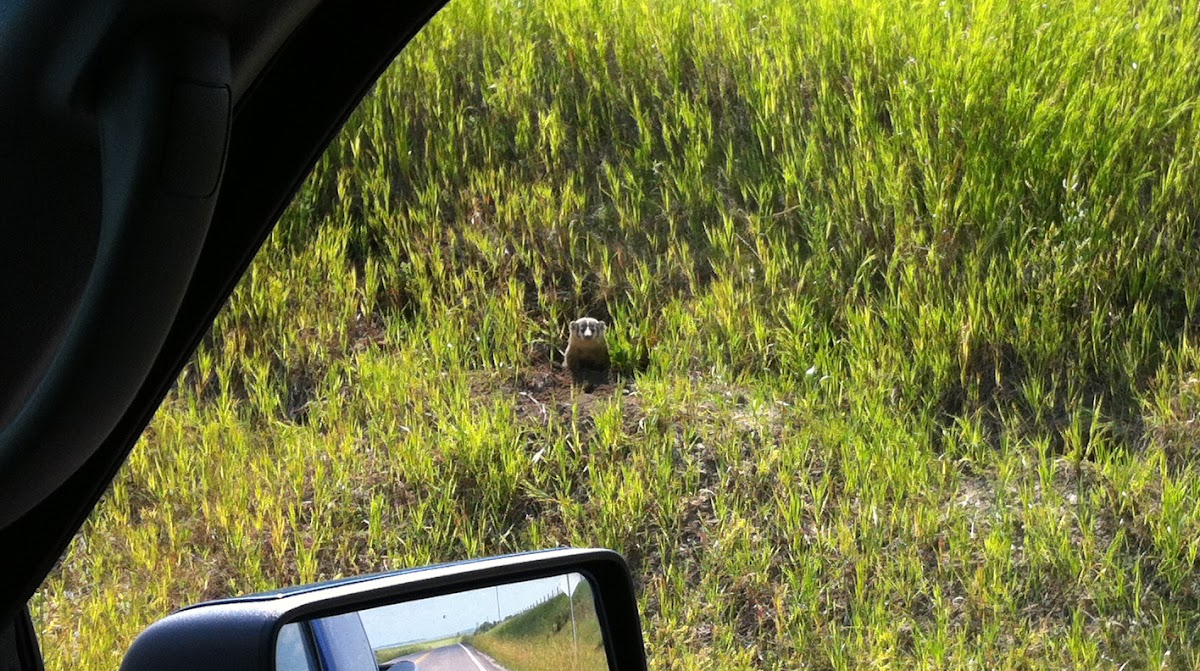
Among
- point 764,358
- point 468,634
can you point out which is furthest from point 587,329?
point 468,634

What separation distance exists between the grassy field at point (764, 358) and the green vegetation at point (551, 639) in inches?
121

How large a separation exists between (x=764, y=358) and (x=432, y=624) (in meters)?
4.11

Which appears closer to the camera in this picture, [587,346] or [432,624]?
[432,624]

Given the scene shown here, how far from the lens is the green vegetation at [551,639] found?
139 centimetres

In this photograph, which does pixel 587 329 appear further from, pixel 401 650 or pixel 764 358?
pixel 401 650

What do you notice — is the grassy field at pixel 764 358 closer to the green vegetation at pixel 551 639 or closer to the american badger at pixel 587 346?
the american badger at pixel 587 346

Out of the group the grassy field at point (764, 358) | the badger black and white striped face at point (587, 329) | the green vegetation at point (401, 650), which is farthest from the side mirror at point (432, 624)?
the badger black and white striped face at point (587, 329)

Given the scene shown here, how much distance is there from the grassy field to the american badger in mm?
130

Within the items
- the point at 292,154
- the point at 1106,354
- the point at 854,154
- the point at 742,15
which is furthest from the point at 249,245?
the point at 742,15

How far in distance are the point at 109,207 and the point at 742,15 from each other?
21.0ft

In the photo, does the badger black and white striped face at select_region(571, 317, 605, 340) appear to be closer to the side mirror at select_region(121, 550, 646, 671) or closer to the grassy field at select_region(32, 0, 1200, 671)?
the grassy field at select_region(32, 0, 1200, 671)

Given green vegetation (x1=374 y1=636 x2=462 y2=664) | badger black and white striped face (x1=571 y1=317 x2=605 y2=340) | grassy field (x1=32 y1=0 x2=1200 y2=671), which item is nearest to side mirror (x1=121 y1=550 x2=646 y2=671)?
green vegetation (x1=374 y1=636 x2=462 y2=664)

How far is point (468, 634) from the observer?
137cm

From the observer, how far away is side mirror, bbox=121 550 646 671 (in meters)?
0.99
